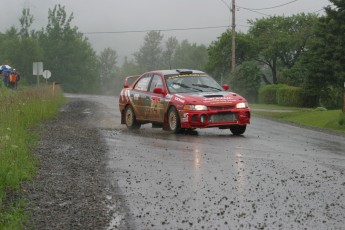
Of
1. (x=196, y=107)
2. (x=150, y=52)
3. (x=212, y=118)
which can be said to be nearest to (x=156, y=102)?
(x=196, y=107)

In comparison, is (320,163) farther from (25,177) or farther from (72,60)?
(72,60)

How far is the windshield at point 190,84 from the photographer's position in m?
16.2

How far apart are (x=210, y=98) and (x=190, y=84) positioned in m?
1.36

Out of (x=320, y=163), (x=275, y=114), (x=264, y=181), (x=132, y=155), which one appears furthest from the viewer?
(x=275, y=114)

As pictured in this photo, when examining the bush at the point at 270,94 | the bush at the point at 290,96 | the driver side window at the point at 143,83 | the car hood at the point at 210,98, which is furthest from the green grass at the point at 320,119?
the bush at the point at 270,94

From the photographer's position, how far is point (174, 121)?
15.5 m

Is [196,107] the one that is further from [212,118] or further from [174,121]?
[174,121]

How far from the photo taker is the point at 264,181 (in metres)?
8.18

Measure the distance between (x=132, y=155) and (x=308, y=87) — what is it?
99.1 feet

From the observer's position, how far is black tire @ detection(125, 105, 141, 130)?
17.6m

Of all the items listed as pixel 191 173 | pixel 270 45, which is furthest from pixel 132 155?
pixel 270 45

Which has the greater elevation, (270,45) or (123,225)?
(270,45)

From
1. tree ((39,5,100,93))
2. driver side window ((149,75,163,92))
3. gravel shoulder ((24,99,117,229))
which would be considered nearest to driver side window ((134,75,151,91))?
driver side window ((149,75,163,92))

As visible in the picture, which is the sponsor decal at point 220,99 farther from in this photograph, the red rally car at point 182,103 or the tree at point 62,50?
the tree at point 62,50
